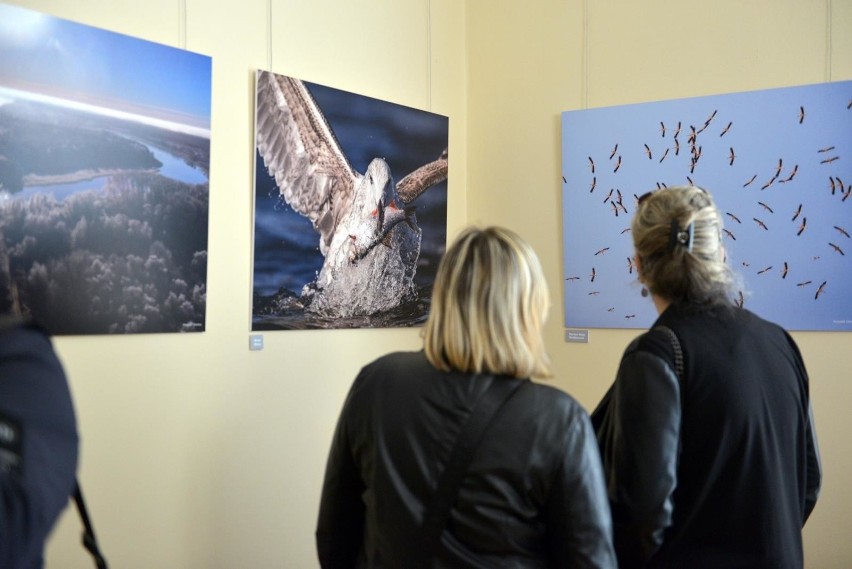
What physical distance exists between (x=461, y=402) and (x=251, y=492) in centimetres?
266

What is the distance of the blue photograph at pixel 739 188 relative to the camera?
4.44 m

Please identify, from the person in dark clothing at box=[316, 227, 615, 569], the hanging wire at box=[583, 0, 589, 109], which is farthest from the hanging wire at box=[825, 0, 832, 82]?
the person in dark clothing at box=[316, 227, 615, 569]

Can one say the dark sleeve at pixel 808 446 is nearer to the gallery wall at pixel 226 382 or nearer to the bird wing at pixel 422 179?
the gallery wall at pixel 226 382

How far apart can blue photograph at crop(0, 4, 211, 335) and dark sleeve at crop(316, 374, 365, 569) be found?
5.76 feet

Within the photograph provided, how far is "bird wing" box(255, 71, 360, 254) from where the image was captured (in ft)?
14.0

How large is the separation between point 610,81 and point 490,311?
367 centimetres

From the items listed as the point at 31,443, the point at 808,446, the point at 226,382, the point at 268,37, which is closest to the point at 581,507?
the point at 808,446

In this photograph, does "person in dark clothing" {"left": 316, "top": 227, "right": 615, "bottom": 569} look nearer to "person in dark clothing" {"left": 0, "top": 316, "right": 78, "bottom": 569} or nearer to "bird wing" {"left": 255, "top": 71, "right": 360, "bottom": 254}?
"person in dark clothing" {"left": 0, "top": 316, "right": 78, "bottom": 569}

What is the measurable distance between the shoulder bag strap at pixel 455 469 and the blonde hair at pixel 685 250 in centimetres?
62

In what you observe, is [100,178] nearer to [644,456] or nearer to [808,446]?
[644,456]

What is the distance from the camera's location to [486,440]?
6.09 feet

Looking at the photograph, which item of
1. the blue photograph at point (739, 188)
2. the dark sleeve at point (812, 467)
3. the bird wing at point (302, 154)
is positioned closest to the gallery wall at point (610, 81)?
the blue photograph at point (739, 188)

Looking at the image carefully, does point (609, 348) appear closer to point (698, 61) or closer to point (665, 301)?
point (698, 61)

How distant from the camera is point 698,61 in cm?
486
